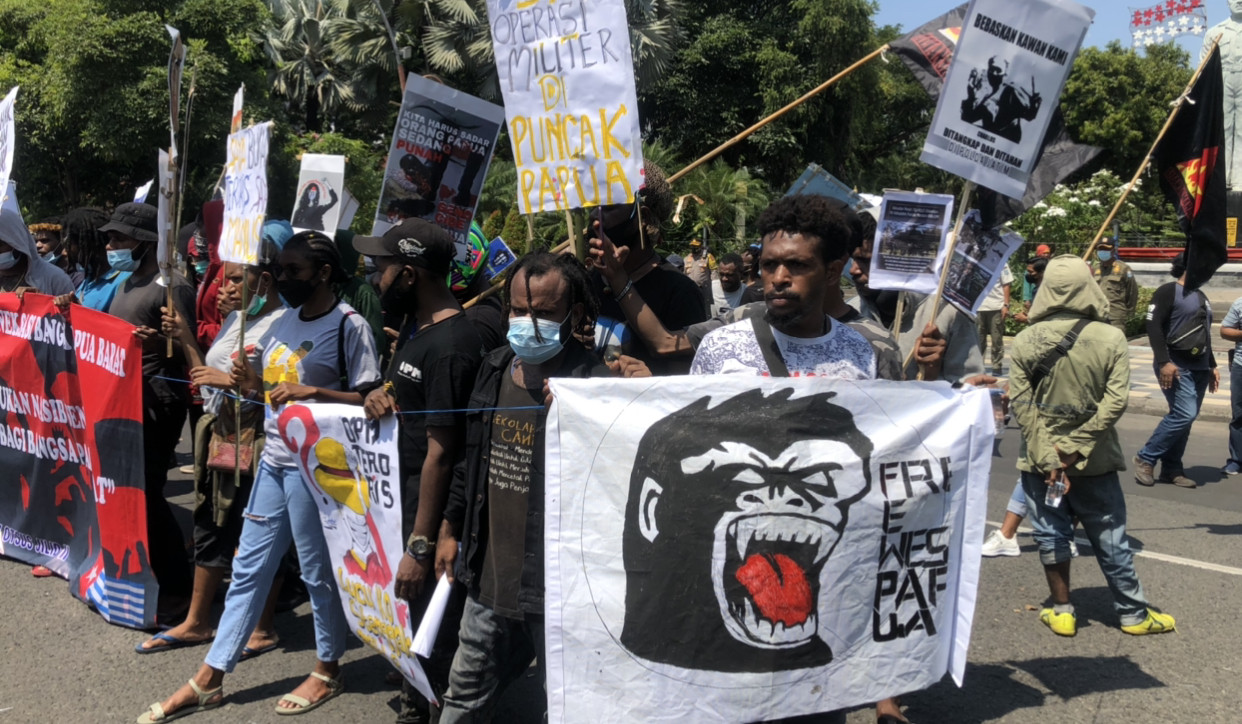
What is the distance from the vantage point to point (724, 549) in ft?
9.23

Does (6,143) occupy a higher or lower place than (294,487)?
higher

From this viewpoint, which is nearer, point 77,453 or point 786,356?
point 786,356

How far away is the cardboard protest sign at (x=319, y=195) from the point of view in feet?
20.0

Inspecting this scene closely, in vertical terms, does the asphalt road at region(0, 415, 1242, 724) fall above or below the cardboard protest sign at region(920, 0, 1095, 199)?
below

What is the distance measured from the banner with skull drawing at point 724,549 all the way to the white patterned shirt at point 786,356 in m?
0.08

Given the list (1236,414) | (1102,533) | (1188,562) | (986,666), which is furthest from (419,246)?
(1236,414)

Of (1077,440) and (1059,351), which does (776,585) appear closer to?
(1077,440)

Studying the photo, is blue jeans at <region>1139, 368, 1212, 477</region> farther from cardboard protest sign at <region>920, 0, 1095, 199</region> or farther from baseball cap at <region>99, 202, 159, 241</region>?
baseball cap at <region>99, 202, 159, 241</region>

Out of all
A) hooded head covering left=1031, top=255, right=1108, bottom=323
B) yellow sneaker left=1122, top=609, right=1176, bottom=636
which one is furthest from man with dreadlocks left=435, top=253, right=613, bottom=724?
yellow sneaker left=1122, top=609, right=1176, bottom=636

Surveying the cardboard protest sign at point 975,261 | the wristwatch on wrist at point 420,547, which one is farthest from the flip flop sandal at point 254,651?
the cardboard protest sign at point 975,261

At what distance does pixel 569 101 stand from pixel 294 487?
6.00ft

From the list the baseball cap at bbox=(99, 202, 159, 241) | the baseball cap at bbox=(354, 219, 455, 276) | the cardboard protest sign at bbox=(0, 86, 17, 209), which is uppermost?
the cardboard protest sign at bbox=(0, 86, 17, 209)

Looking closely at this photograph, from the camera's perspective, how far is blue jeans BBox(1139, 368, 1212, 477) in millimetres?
8398

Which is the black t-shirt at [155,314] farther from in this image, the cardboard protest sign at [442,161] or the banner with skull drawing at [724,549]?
Answer: the banner with skull drawing at [724,549]
